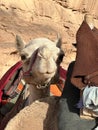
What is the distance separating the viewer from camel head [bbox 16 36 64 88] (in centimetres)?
260

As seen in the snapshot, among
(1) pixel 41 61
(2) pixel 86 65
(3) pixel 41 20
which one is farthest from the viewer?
(3) pixel 41 20

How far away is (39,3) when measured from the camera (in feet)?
53.3

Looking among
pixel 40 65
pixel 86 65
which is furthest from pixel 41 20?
pixel 86 65

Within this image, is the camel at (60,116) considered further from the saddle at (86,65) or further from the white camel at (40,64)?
the white camel at (40,64)

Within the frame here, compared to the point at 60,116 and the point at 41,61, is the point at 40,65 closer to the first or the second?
the point at 41,61

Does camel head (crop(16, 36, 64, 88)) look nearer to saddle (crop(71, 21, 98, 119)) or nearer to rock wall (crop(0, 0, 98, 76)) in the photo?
saddle (crop(71, 21, 98, 119))

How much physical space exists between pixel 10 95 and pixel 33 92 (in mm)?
830

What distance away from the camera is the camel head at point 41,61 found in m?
2.60

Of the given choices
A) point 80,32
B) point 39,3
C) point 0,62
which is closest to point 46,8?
point 39,3

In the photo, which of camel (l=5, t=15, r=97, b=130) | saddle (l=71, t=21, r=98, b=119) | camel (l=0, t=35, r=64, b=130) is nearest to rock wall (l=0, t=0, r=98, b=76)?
camel (l=0, t=35, r=64, b=130)

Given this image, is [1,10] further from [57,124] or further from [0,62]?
[57,124]

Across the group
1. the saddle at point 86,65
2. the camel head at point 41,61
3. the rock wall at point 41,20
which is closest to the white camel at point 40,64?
the camel head at point 41,61

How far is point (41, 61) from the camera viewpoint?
257 centimetres

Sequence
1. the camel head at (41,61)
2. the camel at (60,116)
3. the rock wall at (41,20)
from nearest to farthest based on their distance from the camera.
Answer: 1. the camel at (60,116)
2. the camel head at (41,61)
3. the rock wall at (41,20)
